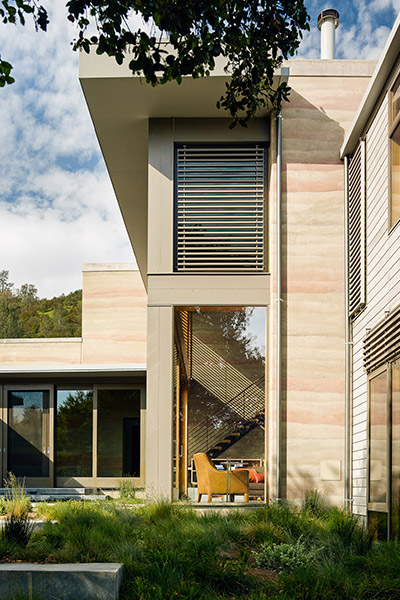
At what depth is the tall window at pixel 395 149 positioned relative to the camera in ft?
24.1

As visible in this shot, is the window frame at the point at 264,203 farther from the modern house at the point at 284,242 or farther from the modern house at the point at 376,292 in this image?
the modern house at the point at 376,292

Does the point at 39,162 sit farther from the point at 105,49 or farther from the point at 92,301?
the point at 105,49

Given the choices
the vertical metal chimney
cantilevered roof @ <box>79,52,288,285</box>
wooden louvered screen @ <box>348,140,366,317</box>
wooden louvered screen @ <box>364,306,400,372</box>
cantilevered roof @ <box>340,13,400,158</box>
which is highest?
the vertical metal chimney

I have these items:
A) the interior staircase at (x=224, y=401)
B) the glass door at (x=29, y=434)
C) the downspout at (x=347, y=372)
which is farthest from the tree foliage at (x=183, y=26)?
the interior staircase at (x=224, y=401)

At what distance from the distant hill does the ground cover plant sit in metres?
46.8

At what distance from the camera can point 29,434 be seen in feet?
52.2

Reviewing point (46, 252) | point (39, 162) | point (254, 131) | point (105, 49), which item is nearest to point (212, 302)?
point (254, 131)

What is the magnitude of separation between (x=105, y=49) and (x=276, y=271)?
5.41 metres

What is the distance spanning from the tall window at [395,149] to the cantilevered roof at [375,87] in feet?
0.78

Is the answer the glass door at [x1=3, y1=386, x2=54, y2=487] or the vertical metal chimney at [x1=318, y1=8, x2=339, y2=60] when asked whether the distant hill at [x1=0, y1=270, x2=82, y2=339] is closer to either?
the glass door at [x1=3, y1=386, x2=54, y2=487]

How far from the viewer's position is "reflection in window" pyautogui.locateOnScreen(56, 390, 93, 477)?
1568 centimetres

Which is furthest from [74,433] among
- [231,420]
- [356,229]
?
[356,229]

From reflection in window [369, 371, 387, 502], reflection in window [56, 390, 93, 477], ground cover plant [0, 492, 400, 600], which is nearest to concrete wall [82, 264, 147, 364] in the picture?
reflection in window [56, 390, 93, 477]

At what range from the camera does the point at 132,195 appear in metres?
→ 13.5
